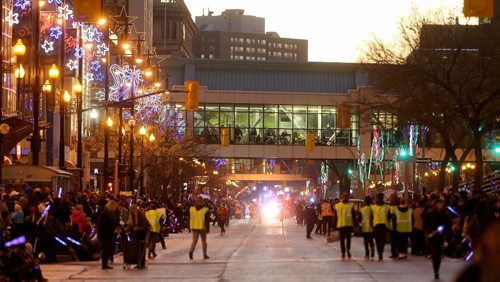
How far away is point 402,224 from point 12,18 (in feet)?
93.0

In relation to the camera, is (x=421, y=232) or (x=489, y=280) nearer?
(x=489, y=280)

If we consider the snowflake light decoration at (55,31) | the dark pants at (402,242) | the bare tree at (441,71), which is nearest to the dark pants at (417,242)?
the dark pants at (402,242)

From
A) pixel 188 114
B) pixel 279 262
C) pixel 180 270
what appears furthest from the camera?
pixel 188 114

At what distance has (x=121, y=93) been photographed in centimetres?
5794

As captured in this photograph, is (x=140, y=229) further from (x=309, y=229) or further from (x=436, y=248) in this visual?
(x=309, y=229)

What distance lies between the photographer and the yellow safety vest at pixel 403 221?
26.8m

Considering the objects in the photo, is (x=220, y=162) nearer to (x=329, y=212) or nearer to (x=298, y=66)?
(x=298, y=66)

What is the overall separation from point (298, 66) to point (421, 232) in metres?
69.9

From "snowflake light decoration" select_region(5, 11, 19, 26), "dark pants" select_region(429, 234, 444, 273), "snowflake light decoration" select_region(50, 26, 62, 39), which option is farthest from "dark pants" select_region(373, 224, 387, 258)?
"snowflake light decoration" select_region(50, 26, 62, 39)

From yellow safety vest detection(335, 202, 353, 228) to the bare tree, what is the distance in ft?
53.3

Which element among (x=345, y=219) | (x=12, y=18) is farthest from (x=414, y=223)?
(x=12, y=18)

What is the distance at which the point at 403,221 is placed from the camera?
26.9 meters

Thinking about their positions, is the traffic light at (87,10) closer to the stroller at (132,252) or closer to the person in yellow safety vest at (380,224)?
the person in yellow safety vest at (380,224)

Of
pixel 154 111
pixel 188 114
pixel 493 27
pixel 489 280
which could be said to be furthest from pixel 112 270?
pixel 188 114
